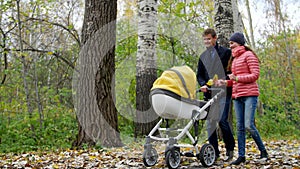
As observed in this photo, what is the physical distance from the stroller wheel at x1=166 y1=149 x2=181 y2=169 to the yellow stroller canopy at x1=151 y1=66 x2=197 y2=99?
690 millimetres

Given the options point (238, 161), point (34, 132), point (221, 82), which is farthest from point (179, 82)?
point (34, 132)

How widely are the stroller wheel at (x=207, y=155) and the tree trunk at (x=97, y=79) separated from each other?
8.16ft

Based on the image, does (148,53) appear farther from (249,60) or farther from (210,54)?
(249,60)

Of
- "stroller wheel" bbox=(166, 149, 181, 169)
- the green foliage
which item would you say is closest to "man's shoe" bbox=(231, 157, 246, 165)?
"stroller wheel" bbox=(166, 149, 181, 169)

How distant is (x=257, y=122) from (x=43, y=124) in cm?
769

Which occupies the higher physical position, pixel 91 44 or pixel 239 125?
pixel 91 44

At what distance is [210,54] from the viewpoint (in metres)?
4.70

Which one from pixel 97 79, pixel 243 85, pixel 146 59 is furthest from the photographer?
pixel 146 59

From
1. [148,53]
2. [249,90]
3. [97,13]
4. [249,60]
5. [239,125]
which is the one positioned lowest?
[239,125]

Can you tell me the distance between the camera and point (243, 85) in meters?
4.32

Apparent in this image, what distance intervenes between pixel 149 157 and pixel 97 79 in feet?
8.11

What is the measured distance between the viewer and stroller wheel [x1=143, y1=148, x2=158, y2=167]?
14.2 feet

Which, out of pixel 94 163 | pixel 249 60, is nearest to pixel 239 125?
pixel 249 60

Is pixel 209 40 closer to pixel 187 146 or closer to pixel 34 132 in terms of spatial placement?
pixel 187 146
